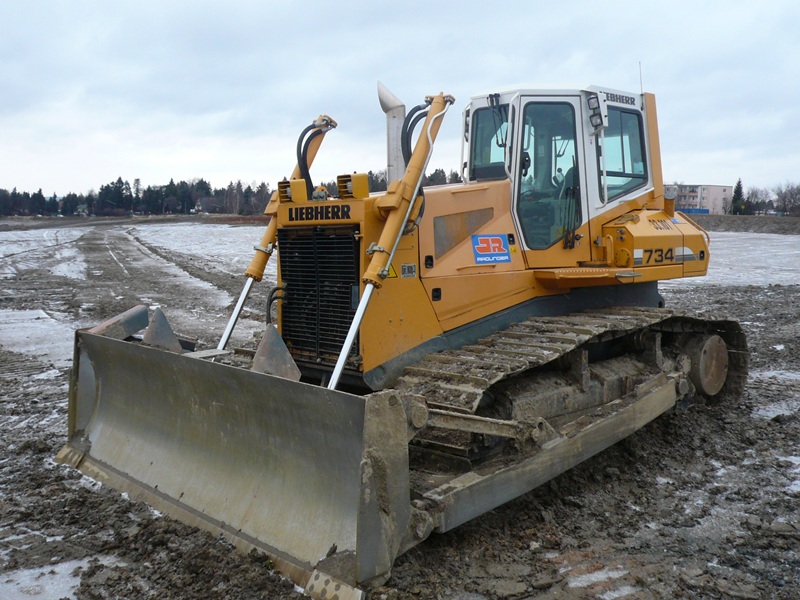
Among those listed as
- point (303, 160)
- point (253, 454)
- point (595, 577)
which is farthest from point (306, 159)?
point (595, 577)

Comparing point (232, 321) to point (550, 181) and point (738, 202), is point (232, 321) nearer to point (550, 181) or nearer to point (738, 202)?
point (550, 181)

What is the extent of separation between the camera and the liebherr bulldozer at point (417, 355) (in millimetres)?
3943

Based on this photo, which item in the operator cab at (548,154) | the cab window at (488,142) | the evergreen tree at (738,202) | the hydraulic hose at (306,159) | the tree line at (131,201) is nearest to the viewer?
the hydraulic hose at (306,159)

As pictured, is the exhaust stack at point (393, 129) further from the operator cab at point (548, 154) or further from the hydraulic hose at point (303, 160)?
the operator cab at point (548, 154)

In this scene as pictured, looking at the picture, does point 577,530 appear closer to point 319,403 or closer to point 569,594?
point 569,594

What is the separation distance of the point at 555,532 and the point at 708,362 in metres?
3.09

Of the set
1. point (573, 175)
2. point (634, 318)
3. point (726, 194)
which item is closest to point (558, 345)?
point (634, 318)

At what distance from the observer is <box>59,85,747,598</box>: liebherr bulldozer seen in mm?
3943

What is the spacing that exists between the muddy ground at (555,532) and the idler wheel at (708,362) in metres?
0.25

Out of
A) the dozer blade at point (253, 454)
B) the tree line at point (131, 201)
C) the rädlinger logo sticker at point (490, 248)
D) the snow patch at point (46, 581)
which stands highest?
the tree line at point (131, 201)

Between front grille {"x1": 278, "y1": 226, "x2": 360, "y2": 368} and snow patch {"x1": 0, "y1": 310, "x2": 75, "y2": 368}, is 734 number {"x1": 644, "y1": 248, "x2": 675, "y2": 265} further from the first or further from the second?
snow patch {"x1": 0, "y1": 310, "x2": 75, "y2": 368}

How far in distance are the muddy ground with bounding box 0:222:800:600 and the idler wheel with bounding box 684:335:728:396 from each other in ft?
0.80

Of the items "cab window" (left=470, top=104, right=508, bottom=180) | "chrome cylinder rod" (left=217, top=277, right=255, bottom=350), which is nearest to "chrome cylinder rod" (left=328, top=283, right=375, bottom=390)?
"chrome cylinder rod" (left=217, top=277, right=255, bottom=350)

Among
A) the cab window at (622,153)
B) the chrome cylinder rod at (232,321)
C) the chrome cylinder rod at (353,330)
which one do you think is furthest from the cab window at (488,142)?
the chrome cylinder rod at (232,321)
